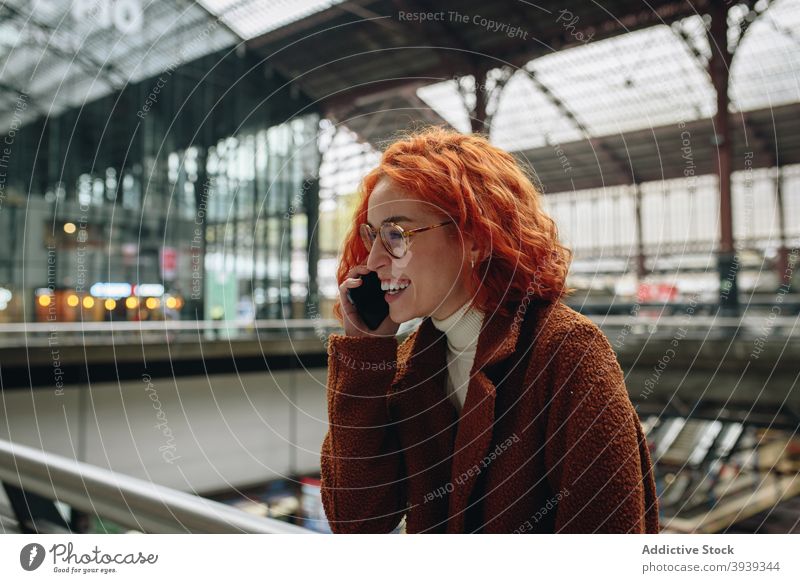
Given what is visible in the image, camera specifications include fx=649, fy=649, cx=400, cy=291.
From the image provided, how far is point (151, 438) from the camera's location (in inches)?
137

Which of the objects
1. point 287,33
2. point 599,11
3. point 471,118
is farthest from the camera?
point 287,33

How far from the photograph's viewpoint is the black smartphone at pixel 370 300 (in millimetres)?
595

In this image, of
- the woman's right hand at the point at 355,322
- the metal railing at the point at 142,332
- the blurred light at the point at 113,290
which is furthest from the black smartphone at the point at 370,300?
the blurred light at the point at 113,290

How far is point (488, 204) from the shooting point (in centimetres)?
55

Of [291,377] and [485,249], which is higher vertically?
[485,249]

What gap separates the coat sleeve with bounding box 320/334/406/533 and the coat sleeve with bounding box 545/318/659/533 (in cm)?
15

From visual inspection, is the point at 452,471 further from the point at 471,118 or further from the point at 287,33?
the point at 287,33
